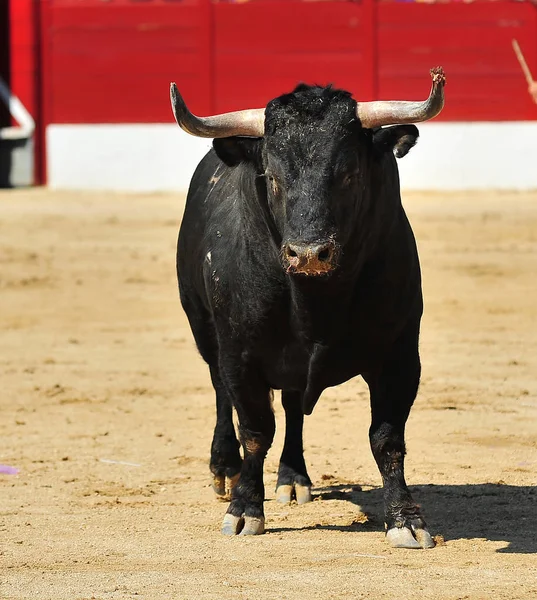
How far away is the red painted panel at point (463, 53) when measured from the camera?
48.0 ft

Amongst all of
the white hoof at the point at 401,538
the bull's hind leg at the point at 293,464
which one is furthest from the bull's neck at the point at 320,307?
the bull's hind leg at the point at 293,464

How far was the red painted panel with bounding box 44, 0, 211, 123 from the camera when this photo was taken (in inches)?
600

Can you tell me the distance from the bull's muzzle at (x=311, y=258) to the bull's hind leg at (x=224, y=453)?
1.47m

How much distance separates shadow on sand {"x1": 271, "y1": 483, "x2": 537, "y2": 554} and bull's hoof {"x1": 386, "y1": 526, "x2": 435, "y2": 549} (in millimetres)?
150

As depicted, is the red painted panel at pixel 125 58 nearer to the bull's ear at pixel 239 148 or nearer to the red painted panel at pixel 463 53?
the red painted panel at pixel 463 53

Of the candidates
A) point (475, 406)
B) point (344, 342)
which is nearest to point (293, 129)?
point (344, 342)

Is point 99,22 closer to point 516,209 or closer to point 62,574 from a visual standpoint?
point 516,209

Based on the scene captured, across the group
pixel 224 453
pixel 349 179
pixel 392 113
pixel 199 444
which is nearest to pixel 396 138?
pixel 392 113

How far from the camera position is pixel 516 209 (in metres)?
12.6

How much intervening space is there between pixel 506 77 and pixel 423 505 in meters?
10.2

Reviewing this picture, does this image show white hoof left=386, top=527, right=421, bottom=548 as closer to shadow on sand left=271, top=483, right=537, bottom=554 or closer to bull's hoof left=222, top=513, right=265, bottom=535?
shadow on sand left=271, top=483, right=537, bottom=554

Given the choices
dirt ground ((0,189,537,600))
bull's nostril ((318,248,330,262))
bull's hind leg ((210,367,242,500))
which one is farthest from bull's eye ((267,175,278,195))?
bull's hind leg ((210,367,242,500))

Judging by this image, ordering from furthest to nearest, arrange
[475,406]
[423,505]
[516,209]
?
[516,209] → [475,406] → [423,505]

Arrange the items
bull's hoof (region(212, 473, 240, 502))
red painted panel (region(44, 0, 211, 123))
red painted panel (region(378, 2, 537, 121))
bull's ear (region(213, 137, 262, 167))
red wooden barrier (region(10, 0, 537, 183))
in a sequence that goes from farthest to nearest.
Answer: red painted panel (region(44, 0, 211, 123))
red wooden barrier (region(10, 0, 537, 183))
red painted panel (region(378, 2, 537, 121))
bull's hoof (region(212, 473, 240, 502))
bull's ear (region(213, 137, 262, 167))
